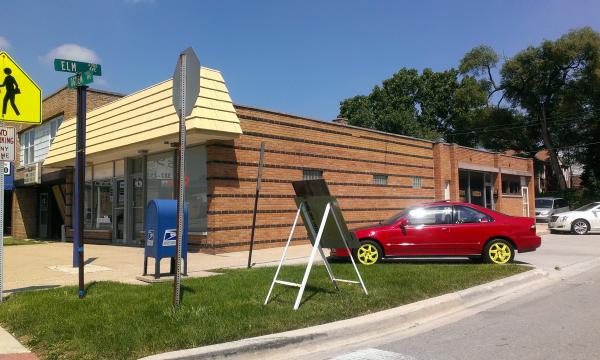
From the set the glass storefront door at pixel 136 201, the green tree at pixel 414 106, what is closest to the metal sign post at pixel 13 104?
the glass storefront door at pixel 136 201

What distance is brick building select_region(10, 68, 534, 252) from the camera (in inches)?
579

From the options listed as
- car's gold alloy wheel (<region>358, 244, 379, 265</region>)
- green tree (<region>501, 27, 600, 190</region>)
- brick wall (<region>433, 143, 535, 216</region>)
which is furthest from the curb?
green tree (<region>501, 27, 600, 190</region>)

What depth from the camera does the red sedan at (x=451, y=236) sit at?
1182 centimetres

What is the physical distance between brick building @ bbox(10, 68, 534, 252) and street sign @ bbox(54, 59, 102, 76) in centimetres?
464

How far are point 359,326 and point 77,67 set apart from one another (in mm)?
6162

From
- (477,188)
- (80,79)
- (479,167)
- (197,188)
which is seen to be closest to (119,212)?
(197,188)

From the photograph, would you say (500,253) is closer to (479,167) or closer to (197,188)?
(197,188)

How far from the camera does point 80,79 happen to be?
28.3ft

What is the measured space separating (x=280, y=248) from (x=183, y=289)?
26.4 feet

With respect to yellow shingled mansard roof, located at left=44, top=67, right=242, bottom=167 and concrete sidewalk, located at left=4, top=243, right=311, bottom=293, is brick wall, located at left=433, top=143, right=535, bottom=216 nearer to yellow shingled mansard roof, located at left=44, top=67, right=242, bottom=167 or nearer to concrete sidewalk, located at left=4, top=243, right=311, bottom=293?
concrete sidewalk, located at left=4, top=243, right=311, bottom=293

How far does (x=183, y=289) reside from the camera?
8273 mm

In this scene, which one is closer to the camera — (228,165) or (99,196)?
(228,165)

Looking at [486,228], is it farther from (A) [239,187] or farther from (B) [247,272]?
(A) [239,187]

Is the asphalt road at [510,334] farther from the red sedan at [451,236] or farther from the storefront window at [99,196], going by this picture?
the storefront window at [99,196]
